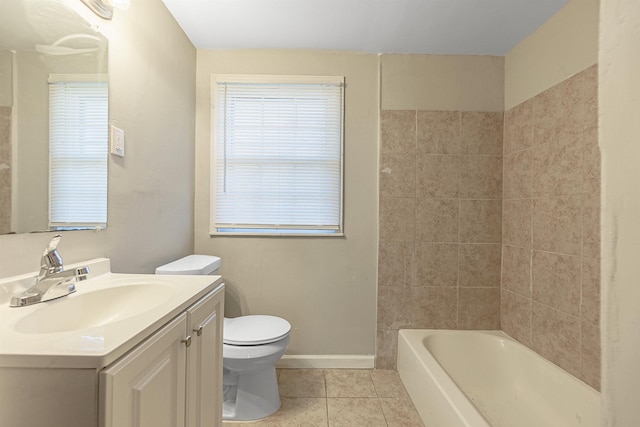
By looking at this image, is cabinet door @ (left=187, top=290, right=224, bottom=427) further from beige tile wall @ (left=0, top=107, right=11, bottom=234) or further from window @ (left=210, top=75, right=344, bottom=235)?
window @ (left=210, top=75, right=344, bottom=235)

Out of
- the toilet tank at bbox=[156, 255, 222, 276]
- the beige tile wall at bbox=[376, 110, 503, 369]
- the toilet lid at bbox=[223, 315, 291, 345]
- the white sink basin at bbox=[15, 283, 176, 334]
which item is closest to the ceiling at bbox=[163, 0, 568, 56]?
the beige tile wall at bbox=[376, 110, 503, 369]

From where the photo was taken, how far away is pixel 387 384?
1949mm

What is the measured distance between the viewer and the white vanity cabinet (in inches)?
23.6

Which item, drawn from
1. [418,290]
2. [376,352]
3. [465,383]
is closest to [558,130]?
[418,290]

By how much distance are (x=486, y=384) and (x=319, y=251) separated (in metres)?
1.40

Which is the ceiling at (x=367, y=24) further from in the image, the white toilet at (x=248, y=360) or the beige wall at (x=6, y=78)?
the white toilet at (x=248, y=360)

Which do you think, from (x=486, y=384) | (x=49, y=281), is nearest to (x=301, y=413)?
(x=486, y=384)

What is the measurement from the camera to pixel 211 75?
211cm

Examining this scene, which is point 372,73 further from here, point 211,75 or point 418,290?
point 418,290

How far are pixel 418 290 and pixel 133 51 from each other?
2.21 meters

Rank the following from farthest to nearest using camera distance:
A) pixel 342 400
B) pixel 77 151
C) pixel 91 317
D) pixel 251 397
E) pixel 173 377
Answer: pixel 342 400, pixel 251 397, pixel 77 151, pixel 91 317, pixel 173 377

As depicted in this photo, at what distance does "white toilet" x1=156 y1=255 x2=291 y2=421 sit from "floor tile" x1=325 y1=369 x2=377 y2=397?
0.39 metres

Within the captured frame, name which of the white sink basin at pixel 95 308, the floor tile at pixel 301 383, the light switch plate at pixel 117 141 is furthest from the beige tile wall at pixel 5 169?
the floor tile at pixel 301 383

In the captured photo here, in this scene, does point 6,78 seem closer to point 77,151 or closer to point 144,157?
point 77,151
